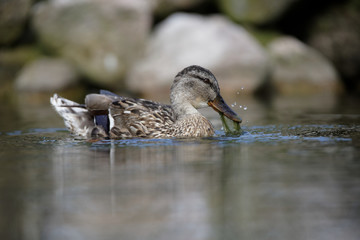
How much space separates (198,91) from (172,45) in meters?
9.12

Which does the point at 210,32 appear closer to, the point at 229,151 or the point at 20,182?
the point at 229,151

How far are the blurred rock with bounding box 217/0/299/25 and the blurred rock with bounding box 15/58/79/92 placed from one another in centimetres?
485

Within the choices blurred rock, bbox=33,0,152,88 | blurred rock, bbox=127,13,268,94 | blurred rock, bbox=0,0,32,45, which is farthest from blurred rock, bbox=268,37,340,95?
blurred rock, bbox=0,0,32,45

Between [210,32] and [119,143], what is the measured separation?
1010 centimetres

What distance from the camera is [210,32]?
1712 cm

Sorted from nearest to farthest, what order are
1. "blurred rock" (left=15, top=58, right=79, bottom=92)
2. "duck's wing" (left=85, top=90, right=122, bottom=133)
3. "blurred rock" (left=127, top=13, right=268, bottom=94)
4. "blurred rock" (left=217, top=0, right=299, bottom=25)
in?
1. "duck's wing" (left=85, top=90, right=122, bottom=133)
2. "blurred rock" (left=127, top=13, right=268, bottom=94)
3. "blurred rock" (left=15, top=58, right=79, bottom=92)
4. "blurred rock" (left=217, top=0, right=299, bottom=25)

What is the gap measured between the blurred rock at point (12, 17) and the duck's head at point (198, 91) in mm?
11319

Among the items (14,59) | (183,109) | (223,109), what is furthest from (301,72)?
(183,109)

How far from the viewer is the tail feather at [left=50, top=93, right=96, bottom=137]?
8406mm

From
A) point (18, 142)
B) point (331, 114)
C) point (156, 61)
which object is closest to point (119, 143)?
point (18, 142)

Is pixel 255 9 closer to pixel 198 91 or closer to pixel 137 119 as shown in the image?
pixel 198 91

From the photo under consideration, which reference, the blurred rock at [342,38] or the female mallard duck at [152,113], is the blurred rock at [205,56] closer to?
the blurred rock at [342,38]

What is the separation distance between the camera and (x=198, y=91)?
8.38 m

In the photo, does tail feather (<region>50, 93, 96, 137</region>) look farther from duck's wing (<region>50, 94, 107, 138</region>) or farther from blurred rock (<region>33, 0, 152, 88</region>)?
blurred rock (<region>33, 0, 152, 88</region>)
